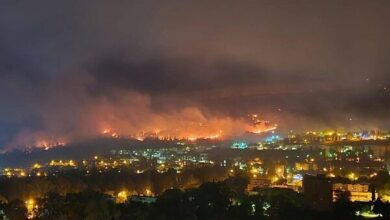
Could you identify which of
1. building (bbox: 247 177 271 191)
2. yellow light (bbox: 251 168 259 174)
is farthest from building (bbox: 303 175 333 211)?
yellow light (bbox: 251 168 259 174)

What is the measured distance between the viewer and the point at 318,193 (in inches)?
727

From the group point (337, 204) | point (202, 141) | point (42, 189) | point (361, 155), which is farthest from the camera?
point (202, 141)

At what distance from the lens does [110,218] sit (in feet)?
45.2

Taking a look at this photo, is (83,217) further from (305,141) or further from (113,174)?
(305,141)

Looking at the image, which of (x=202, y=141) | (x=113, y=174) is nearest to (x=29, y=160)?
(x=202, y=141)

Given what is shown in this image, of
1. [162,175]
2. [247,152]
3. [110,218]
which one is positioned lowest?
[110,218]

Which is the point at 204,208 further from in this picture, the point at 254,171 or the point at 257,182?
the point at 254,171

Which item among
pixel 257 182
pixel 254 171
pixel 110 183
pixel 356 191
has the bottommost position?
pixel 356 191

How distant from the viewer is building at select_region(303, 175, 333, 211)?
17.3 metres

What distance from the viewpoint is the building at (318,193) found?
1731cm

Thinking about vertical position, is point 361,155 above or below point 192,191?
above

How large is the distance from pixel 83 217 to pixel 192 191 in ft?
22.0

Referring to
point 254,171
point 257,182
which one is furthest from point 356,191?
point 254,171

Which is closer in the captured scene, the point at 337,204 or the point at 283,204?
the point at 283,204
